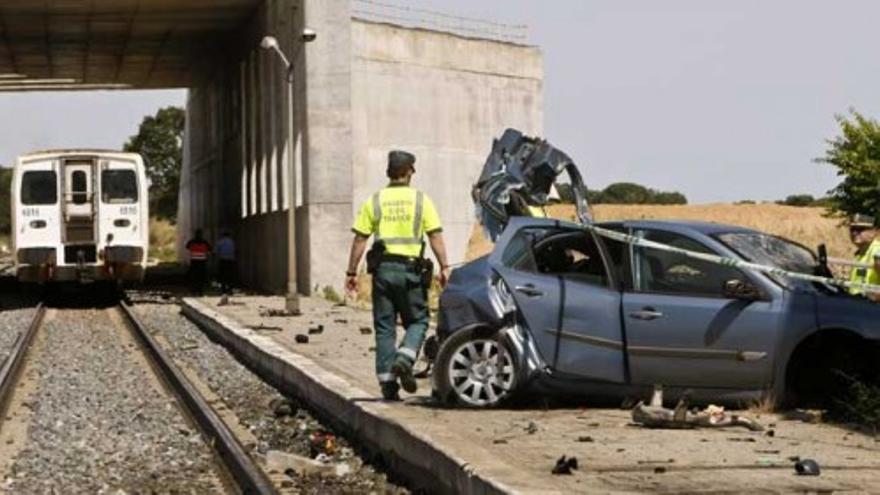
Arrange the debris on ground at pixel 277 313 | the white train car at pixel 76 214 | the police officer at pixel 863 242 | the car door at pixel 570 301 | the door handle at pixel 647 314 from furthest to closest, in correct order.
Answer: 1. the white train car at pixel 76 214
2. the debris on ground at pixel 277 313
3. the police officer at pixel 863 242
4. the car door at pixel 570 301
5. the door handle at pixel 647 314

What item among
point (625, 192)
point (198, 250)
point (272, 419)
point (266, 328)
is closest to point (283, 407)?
point (272, 419)

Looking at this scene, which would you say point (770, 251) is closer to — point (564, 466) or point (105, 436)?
point (564, 466)

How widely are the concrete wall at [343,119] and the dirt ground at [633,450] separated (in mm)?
23160

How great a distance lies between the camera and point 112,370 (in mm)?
22578

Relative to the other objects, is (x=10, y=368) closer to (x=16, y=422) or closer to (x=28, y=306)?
(x=16, y=422)

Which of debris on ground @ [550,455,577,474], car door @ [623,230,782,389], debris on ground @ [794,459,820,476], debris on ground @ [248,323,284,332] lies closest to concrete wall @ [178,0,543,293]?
debris on ground @ [248,323,284,332]

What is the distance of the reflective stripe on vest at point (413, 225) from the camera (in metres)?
13.0

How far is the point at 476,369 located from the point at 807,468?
151 inches

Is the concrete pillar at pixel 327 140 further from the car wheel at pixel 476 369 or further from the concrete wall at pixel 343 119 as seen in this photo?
the car wheel at pixel 476 369

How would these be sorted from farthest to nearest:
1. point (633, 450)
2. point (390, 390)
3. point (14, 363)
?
point (14, 363), point (390, 390), point (633, 450)

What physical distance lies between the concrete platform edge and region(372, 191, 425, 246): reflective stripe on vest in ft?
4.08

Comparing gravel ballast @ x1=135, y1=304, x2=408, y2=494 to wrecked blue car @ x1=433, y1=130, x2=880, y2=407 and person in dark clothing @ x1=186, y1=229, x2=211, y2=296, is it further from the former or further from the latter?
person in dark clothing @ x1=186, y1=229, x2=211, y2=296

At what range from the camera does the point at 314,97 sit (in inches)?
1544

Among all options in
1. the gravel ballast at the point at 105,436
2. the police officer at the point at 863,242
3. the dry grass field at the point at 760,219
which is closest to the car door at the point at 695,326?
the police officer at the point at 863,242
